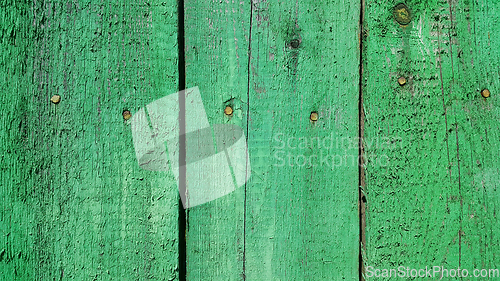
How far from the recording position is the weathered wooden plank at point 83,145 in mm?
911

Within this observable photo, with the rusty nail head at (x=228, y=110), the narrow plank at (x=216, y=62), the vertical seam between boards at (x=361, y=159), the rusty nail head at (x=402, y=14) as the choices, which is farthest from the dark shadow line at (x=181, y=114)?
the rusty nail head at (x=402, y=14)

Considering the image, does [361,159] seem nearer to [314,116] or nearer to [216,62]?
[314,116]

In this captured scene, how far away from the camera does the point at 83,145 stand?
A: 0.92 metres

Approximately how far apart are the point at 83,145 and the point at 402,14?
93cm

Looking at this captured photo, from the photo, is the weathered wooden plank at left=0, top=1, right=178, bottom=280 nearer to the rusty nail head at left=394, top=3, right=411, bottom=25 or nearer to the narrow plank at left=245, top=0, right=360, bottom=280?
the narrow plank at left=245, top=0, right=360, bottom=280

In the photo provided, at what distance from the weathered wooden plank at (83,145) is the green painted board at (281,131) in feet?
0.34

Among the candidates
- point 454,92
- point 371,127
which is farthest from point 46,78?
point 454,92

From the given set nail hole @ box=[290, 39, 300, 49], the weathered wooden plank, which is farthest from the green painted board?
the weathered wooden plank

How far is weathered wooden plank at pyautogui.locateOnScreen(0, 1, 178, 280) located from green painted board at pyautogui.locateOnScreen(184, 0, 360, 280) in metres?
0.10

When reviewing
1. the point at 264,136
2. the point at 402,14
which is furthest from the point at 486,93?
the point at 264,136

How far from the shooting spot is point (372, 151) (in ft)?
3.12

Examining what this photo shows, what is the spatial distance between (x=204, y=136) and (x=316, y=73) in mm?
349

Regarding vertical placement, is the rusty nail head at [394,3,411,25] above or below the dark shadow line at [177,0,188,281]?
above

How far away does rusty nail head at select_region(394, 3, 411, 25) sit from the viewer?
3.08ft
